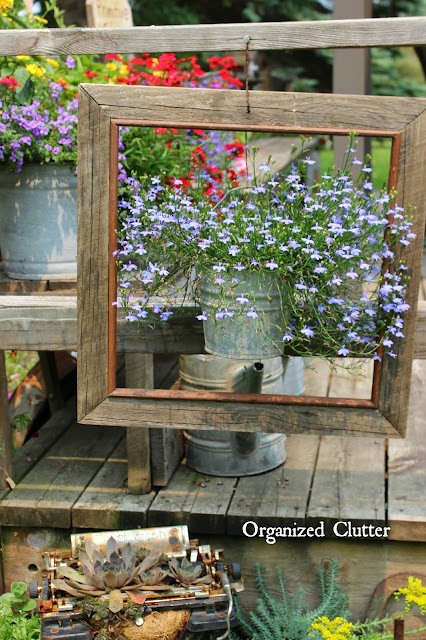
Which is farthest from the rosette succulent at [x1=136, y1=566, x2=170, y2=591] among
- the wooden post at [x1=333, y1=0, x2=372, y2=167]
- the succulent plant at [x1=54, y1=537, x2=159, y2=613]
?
the wooden post at [x1=333, y1=0, x2=372, y2=167]

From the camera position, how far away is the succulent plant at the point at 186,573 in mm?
2129

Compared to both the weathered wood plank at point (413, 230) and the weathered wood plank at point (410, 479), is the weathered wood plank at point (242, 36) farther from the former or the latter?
the weathered wood plank at point (410, 479)

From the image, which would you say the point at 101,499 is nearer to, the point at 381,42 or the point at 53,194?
the point at 53,194

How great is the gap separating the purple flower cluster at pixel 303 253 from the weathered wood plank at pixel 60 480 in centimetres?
100

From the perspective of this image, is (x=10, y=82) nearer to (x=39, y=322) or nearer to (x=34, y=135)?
A: (x=34, y=135)

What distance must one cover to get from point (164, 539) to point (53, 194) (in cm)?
113

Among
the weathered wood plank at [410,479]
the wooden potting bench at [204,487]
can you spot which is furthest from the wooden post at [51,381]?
the weathered wood plank at [410,479]

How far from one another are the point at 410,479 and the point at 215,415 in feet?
3.47

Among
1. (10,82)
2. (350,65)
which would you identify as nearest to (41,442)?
(10,82)

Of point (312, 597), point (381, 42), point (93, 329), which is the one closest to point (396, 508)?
point (312, 597)

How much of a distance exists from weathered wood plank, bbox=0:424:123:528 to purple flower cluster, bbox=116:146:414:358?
100cm

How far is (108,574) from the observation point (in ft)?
6.73

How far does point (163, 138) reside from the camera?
9.33 feet

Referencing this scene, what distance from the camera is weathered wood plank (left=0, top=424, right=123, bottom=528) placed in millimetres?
2580
